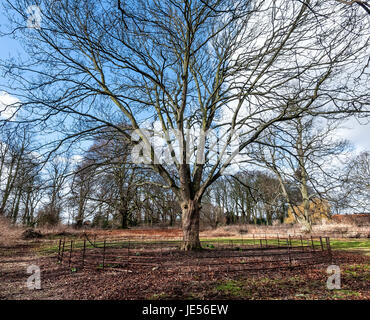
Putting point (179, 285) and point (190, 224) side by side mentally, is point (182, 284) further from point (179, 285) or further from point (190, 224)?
point (190, 224)

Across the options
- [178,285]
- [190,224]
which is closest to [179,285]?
[178,285]

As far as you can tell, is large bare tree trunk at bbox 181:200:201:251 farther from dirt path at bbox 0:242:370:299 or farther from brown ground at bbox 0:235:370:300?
dirt path at bbox 0:242:370:299

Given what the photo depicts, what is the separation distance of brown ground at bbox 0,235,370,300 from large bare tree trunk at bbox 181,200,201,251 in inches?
114

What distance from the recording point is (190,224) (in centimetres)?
851

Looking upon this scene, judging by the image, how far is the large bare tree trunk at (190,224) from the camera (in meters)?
8.52

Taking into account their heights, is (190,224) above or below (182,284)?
above

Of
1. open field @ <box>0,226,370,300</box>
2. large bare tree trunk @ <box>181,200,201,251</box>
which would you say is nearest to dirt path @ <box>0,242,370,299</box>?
open field @ <box>0,226,370,300</box>

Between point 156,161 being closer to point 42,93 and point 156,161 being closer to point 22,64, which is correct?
point 42,93

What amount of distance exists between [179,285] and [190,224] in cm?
420

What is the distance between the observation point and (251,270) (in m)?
5.66

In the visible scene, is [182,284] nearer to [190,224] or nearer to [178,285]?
[178,285]

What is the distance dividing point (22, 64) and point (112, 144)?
4.48 m

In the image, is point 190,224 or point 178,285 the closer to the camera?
point 178,285
